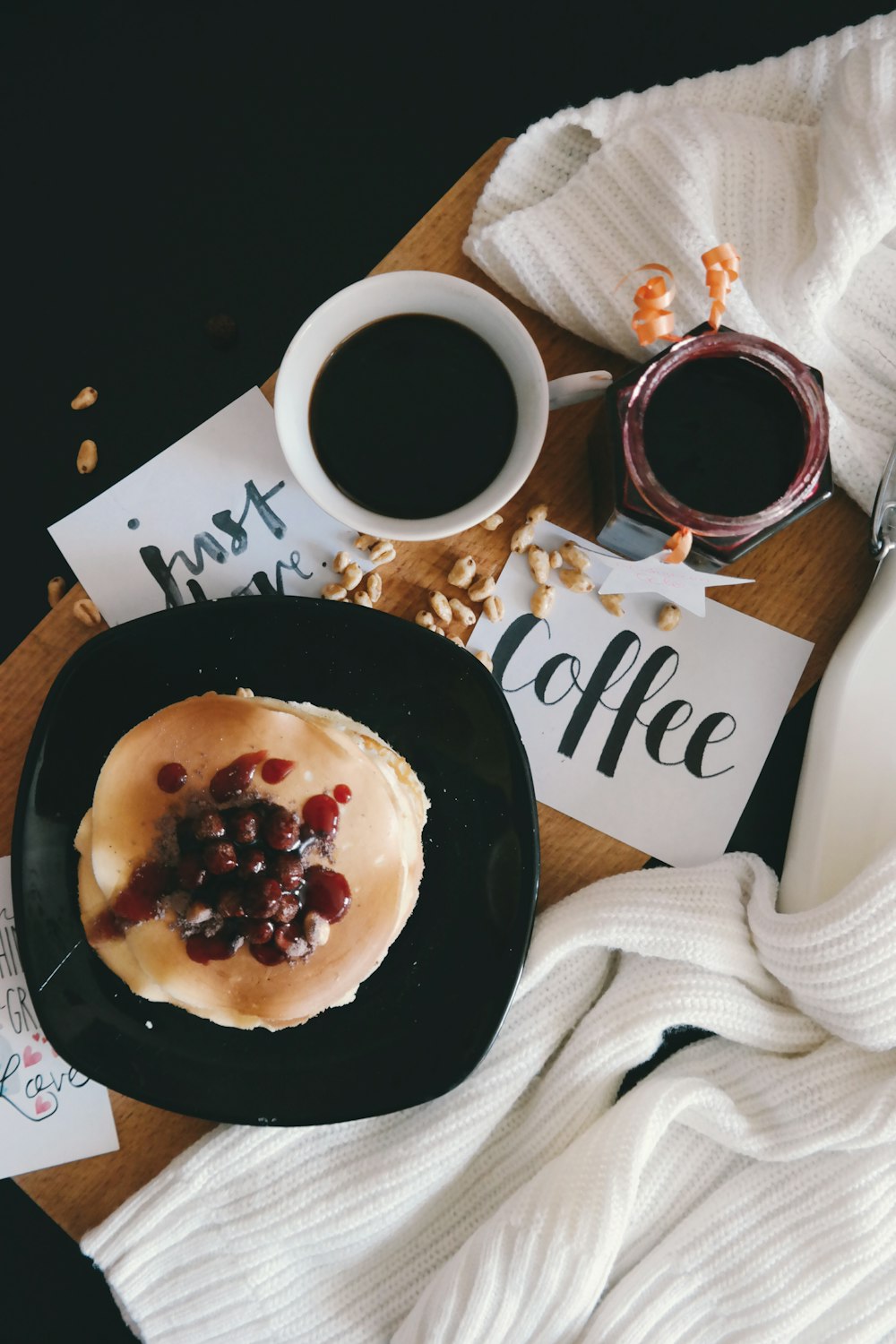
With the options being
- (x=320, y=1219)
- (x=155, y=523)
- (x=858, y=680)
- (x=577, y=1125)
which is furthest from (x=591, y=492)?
(x=320, y=1219)

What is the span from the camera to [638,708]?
32.8 inches

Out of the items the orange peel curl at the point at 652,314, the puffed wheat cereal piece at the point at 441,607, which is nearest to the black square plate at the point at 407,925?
the puffed wheat cereal piece at the point at 441,607

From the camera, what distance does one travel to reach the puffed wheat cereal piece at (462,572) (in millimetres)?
816

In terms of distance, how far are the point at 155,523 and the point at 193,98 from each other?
62 centimetres

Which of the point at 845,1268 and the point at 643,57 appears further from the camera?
the point at 643,57

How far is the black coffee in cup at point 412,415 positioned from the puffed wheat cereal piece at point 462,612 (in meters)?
0.10

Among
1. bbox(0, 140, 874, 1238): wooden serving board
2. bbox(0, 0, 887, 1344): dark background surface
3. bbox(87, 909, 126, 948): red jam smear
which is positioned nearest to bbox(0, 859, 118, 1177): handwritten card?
bbox(0, 140, 874, 1238): wooden serving board

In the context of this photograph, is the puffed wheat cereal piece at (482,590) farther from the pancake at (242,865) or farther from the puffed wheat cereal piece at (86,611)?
the puffed wheat cereal piece at (86,611)

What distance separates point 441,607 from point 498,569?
0.06 meters

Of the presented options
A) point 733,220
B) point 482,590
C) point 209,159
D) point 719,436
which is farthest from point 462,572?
point 209,159

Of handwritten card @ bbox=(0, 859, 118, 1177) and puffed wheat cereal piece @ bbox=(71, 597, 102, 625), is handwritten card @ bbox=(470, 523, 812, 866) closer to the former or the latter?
puffed wheat cereal piece @ bbox=(71, 597, 102, 625)

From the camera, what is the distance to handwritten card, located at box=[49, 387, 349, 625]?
2.74 ft

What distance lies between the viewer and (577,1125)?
82 cm

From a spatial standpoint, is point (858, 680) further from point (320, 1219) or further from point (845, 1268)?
point (320, 1219)
